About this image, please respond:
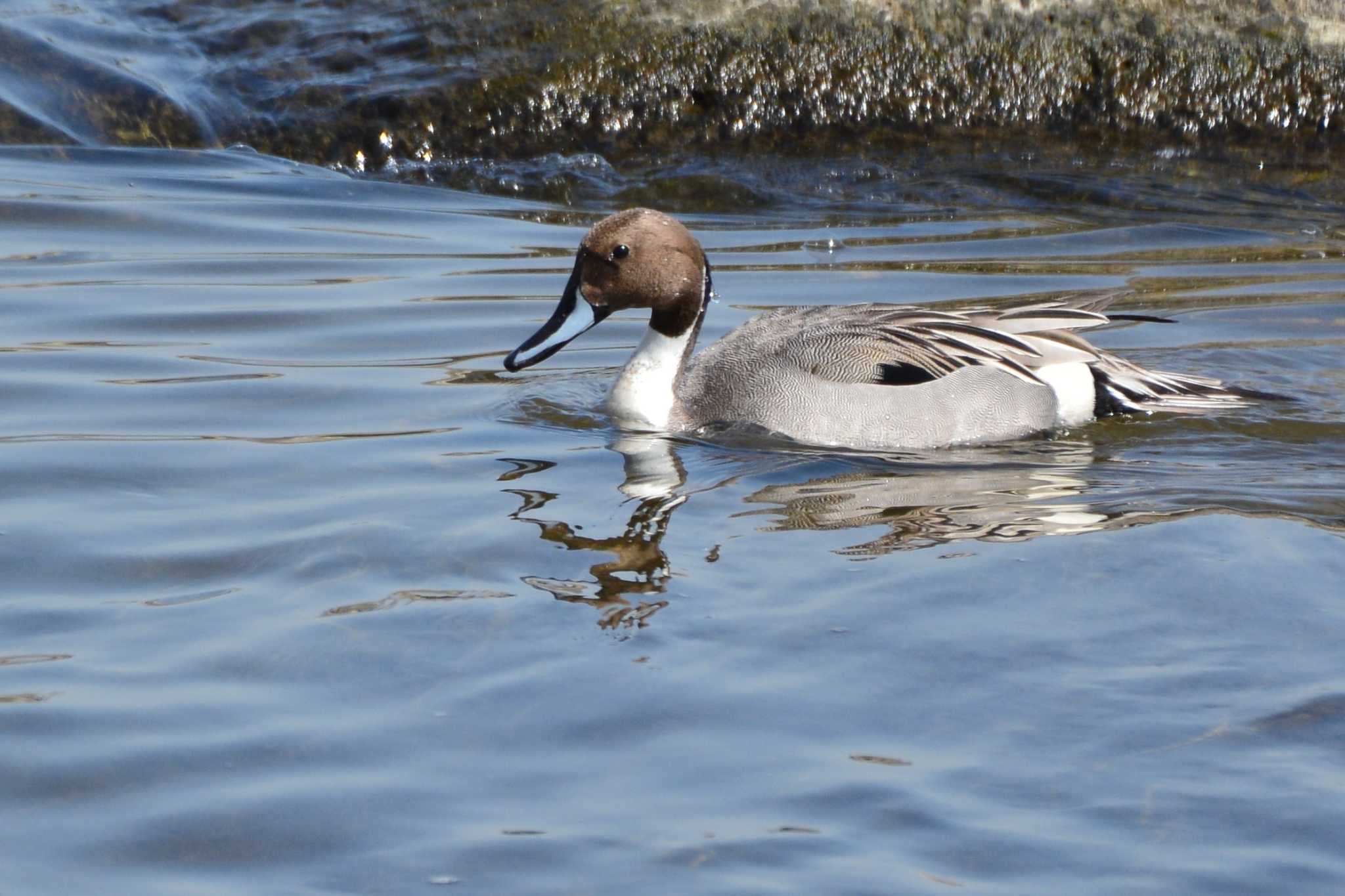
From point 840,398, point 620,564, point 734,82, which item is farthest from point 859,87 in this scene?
point 620,564

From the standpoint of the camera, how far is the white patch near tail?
5980 mm

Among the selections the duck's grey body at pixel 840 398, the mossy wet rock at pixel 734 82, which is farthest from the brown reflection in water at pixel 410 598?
the mossy wet rock at pixel 734 82

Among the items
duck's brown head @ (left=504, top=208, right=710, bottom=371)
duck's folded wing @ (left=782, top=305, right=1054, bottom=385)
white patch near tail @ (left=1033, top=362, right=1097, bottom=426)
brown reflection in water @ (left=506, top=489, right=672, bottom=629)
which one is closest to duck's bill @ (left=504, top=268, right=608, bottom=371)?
duck's brown head @ (left=504, top=208, right=710, bottom=371)

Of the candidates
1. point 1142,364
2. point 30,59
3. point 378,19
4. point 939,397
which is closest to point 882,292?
point 1142,364

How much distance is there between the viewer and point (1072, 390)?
602 centimetres

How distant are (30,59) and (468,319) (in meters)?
4.42

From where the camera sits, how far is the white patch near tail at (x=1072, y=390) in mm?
5980

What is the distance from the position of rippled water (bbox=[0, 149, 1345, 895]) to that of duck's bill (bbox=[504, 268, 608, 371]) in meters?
0.20

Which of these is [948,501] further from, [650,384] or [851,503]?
[650,384]

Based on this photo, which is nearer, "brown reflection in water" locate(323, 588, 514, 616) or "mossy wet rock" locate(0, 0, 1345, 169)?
"brown reflection in water" locate(323, 588, 514, 616)

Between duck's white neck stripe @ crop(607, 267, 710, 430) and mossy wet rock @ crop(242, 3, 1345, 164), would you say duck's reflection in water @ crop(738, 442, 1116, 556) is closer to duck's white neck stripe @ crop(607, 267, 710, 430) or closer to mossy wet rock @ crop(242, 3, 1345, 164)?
duck's white neck stripe @ crop(607, 267, 710, 430)

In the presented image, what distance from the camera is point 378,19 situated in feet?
34.0

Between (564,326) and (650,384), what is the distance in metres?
0.36

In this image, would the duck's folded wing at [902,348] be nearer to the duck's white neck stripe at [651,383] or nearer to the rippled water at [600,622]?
the rippled water at [600,622]
